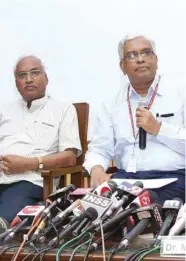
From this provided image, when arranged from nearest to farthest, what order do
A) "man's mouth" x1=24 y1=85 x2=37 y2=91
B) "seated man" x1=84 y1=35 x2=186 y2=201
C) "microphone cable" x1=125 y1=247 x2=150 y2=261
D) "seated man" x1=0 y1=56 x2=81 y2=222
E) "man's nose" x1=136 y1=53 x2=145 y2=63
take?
"microphone cable" x1=125 y1=247 x2=150 y2=261
"seated man" x1=84 y1=35 x2=186 y2=201
"man's nose" x1=136 y1=53 x2=145 y2=63
"seated man" x1=0 y1=56 x2=81 y2=222
"man's mouth" x1=24 y1=85 x2=37 y2=91

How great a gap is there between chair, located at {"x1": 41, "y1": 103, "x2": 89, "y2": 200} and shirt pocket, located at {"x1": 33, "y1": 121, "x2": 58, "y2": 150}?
0.56 feet

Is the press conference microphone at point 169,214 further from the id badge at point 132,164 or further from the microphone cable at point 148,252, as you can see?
the id badge at point 132,164

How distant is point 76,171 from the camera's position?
215cm

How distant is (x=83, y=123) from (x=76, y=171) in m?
0.35

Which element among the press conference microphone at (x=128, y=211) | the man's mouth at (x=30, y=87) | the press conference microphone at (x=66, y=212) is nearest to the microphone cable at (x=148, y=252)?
the press conference microphone at (x=128, y=211)

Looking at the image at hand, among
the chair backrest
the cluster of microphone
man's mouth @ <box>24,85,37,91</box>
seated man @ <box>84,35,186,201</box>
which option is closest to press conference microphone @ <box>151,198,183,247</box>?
the cluster of microphone

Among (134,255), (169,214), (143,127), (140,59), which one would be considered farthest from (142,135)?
(134,255)

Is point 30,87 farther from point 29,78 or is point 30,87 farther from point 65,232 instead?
point 65,232

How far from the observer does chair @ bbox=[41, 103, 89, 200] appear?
1.93 metres

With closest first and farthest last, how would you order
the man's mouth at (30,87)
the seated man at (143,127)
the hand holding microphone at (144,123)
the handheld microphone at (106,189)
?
the handheld microphone at (106,189)
the hand holding microphone at (144,123)
the seated man at (143,127)
the man's mouth at (30,87)

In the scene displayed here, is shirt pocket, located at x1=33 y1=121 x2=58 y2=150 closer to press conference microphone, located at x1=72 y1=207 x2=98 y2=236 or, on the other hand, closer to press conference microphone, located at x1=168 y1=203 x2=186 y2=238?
press conference microphone, located at x1=72 y1=207 x2=98 y2=236

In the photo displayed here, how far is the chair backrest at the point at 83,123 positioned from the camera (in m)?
2.40

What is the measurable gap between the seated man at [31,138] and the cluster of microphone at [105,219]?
0.70m

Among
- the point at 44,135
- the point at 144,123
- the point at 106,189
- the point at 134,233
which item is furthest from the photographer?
the point at 44,135
